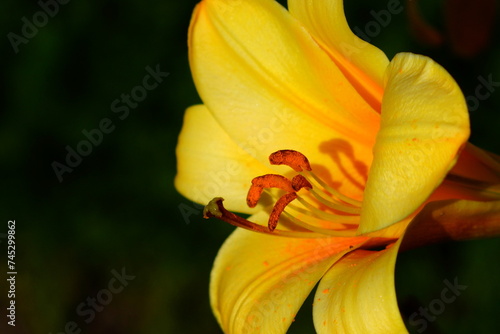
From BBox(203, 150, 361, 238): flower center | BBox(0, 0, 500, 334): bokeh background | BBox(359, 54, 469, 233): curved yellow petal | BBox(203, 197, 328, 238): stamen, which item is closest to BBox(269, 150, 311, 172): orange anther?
BBox(203, 150, 361, 238): flower center

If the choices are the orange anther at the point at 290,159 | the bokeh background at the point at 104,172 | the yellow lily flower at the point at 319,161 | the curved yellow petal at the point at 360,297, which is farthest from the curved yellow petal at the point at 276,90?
the bokeh background at the point at 104,172

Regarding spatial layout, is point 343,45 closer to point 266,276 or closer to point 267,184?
point 267,184

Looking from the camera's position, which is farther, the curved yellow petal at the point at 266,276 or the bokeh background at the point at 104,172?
the bokeh background at the point at 104,172

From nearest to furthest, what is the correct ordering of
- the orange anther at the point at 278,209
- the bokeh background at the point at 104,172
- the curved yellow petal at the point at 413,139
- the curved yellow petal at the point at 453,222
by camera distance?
1. the curved yellow petal at the point at 413,139
2. the curved yellow petal at the point at 453,222
3. the orange anther at the point at 278,209
4. the bokeh background at the point at 104,172

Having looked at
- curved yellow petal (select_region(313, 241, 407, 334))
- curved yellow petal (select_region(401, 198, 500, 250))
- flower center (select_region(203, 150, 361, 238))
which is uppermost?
flower center (select_region(203, 150, 361, 238))

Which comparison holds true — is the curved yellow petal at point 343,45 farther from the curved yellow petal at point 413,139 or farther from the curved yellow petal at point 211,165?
the curved yellow petal at point 211,165

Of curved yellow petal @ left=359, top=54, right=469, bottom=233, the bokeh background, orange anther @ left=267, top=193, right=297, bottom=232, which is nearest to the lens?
curved yellow petal @ left=359, top=54, right=469, bottom=233

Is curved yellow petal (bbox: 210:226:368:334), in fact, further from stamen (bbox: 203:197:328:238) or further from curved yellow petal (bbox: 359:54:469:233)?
curved yellow petal (bbox: 359:54:469:233)

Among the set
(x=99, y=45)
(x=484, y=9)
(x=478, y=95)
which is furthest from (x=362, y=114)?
(x=99, y=45)
